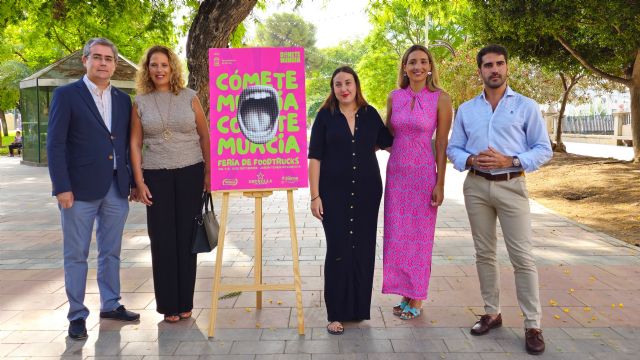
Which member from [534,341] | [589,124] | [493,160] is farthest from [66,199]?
[589,124]

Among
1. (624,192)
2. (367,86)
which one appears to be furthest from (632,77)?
(367,86)

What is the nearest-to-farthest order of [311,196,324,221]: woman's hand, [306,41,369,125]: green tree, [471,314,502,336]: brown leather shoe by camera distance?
[471,314,502,336]: brown leather shoe, [311,196,324,221]: woman's hand, [306,41,369,125]: green tree

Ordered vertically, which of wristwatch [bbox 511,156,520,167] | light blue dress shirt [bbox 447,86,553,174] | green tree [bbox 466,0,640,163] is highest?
green tree [bbox 466,0,640,163]

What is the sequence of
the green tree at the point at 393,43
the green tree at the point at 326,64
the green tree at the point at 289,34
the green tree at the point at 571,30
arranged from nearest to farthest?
1. the green tree at the point at 571,30
2. the green tree at the point at 393,43
3. the green tree at the point at 326,64
4. the green tree at the point at 289,34

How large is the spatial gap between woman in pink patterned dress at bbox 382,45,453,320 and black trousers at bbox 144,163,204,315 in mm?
1526

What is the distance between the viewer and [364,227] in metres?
4.09

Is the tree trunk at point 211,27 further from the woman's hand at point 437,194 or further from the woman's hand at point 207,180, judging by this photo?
the woman's hand at point 437,194

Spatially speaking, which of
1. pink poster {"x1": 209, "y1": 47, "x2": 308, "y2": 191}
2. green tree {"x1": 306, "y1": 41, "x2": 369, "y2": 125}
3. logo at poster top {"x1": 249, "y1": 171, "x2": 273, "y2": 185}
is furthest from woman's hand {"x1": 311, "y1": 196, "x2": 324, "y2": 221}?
green tree {"x1": 306, "y1": 41, "x2": 369, "y2": 125}

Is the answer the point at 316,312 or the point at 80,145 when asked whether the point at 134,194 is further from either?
the point at 316,312

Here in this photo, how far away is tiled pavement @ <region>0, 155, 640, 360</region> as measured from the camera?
373 cm

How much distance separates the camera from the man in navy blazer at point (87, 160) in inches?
151

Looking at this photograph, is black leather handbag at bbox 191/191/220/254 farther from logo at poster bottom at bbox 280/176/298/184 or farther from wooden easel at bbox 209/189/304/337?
logo at poster bottom at bbox 280/176/298/184

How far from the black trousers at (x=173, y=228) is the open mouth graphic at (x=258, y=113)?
0.54m

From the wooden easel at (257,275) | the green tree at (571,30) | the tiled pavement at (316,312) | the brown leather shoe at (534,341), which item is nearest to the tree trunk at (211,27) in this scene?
the tiled pavement at (316,312)
